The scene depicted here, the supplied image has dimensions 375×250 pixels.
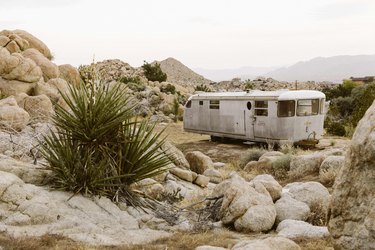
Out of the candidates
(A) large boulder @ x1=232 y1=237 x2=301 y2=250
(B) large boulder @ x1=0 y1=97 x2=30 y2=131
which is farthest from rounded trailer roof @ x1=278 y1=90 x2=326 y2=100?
(A) large boulder @ x1=232 y1=237 x2=301 y2=250

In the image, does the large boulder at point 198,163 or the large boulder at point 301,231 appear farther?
the large boulder at point 198,163

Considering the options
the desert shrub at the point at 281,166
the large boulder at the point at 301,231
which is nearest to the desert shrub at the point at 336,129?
the desert shrub at the point at 281,166

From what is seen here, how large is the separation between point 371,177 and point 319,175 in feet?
25.7

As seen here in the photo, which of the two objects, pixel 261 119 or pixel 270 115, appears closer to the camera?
pixel 270 115

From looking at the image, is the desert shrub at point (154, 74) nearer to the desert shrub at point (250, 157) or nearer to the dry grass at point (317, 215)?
the desert shrub at point (250, 157)

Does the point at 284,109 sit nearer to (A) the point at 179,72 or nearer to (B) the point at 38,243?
(B) the point at 38,243

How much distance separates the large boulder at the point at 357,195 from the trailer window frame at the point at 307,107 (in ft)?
48.3

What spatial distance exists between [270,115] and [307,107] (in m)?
1.66

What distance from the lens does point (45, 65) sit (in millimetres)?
21000

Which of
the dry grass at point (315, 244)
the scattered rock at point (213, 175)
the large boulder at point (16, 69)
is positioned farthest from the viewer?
the large boulder at point (16, 69)

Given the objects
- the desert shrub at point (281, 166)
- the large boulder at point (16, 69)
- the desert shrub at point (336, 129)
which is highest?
the large boulder at point (16, 69)

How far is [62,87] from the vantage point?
1969 centimetres

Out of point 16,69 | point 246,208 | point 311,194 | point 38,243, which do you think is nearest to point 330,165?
point 311,194

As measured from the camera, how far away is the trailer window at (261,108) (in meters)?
18.7
